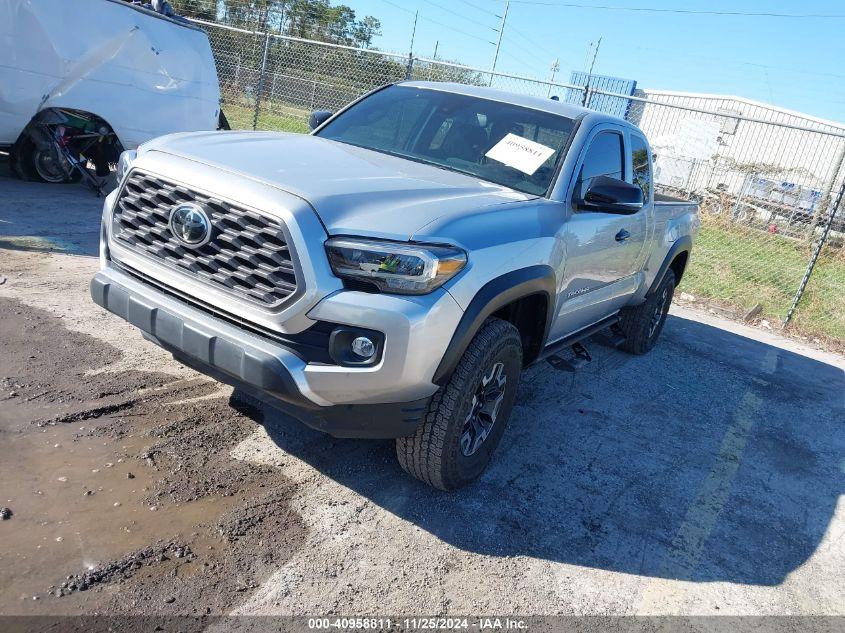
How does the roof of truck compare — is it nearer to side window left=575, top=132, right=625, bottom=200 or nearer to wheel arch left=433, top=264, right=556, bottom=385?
side window left=575, top=132, right=625, bottom=200

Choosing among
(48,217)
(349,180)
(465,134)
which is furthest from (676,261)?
(48,217)

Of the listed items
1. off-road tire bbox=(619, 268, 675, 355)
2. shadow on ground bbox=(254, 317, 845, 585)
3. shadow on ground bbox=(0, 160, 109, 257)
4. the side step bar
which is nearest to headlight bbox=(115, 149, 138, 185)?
shadow on ground bbox=(254, 317, 845, 585)

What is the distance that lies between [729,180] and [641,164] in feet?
42.1

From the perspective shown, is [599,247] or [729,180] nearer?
[599,247]

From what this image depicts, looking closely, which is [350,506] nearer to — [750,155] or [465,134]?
[465,134]

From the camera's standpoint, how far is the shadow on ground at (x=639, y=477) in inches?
126

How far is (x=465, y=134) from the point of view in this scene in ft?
13.4

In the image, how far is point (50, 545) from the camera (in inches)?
97.0

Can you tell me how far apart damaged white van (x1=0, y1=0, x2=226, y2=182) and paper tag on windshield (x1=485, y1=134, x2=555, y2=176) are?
18.5ft

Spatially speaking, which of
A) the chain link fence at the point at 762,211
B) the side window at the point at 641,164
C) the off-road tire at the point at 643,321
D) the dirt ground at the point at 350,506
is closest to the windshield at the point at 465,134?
the side window at the point at 641,164

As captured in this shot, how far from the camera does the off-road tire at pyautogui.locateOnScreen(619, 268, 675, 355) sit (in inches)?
235

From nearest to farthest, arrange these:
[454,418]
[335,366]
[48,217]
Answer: [335,366]
[454,418]
[48,217]

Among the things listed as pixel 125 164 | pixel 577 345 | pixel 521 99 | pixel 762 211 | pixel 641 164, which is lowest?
pixel 577 345

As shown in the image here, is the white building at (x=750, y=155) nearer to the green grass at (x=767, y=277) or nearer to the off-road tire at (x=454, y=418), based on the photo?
the green grass at (x=767, y=277)
